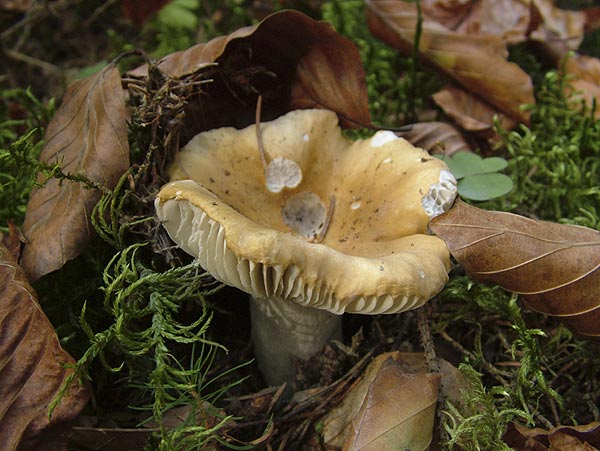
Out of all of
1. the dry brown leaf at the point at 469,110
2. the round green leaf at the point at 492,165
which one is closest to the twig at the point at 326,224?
the round green leaf at the point at 492,165

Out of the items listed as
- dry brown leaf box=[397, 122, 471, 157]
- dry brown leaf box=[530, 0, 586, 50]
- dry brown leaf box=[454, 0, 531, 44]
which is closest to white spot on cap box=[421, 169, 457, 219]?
dry brown leaf box=[397, 122, 471, 157]

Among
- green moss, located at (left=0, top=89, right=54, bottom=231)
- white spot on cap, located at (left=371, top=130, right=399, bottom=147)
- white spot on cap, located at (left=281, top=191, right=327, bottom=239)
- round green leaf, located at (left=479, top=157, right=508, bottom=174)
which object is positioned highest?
green moss, located at (left=0, top=89, right=54, bottom=231)

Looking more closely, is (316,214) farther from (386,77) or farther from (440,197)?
(386,77)

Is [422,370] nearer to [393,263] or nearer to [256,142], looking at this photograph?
[393,263]

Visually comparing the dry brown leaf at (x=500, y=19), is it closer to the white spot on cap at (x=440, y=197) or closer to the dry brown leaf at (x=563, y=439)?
the white spot on cap at (x=440, y=197)

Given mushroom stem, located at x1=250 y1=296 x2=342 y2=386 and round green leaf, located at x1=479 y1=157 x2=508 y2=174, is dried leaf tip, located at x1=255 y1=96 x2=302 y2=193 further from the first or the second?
round green leaf, located at x1=479 y1=157 x2=508 y2=174

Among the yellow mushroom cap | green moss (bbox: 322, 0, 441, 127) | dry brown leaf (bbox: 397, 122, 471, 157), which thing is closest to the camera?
the yellow mushroom cap

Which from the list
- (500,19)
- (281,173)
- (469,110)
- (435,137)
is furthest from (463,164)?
(500,19)
